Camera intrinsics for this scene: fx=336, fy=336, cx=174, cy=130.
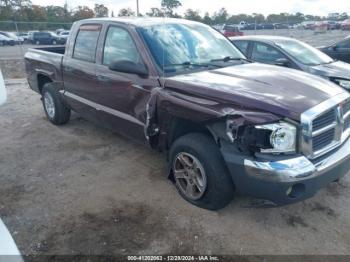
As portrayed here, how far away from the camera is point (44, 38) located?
32.0 metres

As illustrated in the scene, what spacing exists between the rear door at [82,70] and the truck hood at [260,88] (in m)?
1.66

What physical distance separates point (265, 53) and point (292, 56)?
0.60 meters

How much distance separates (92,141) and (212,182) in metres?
2.87

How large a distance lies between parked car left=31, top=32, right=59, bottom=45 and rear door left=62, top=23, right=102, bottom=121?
2913cm

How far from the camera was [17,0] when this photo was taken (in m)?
55.3

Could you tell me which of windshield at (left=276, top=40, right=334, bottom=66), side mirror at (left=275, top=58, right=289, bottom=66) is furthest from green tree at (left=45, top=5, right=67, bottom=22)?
side mirror at (left=275, top=58, right=289, bottom=66)

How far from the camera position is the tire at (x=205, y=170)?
317 centimetres

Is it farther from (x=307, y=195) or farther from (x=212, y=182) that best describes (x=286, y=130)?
(x=212, y=182)

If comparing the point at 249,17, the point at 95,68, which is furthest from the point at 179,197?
the point at 249,17

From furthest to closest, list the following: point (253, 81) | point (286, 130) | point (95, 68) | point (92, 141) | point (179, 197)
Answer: point (92, 141)
point (95, 68)
point (179, 197)
point (253, 81)
point (286, 130)

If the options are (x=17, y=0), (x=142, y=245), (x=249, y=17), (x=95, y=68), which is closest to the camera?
(x=142, y=245)

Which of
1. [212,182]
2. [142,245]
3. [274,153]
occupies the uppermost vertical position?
[274,153]

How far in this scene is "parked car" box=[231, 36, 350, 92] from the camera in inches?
269

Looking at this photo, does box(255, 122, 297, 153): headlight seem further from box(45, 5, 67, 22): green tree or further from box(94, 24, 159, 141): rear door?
box(45, 5, 67, 22): green tree
